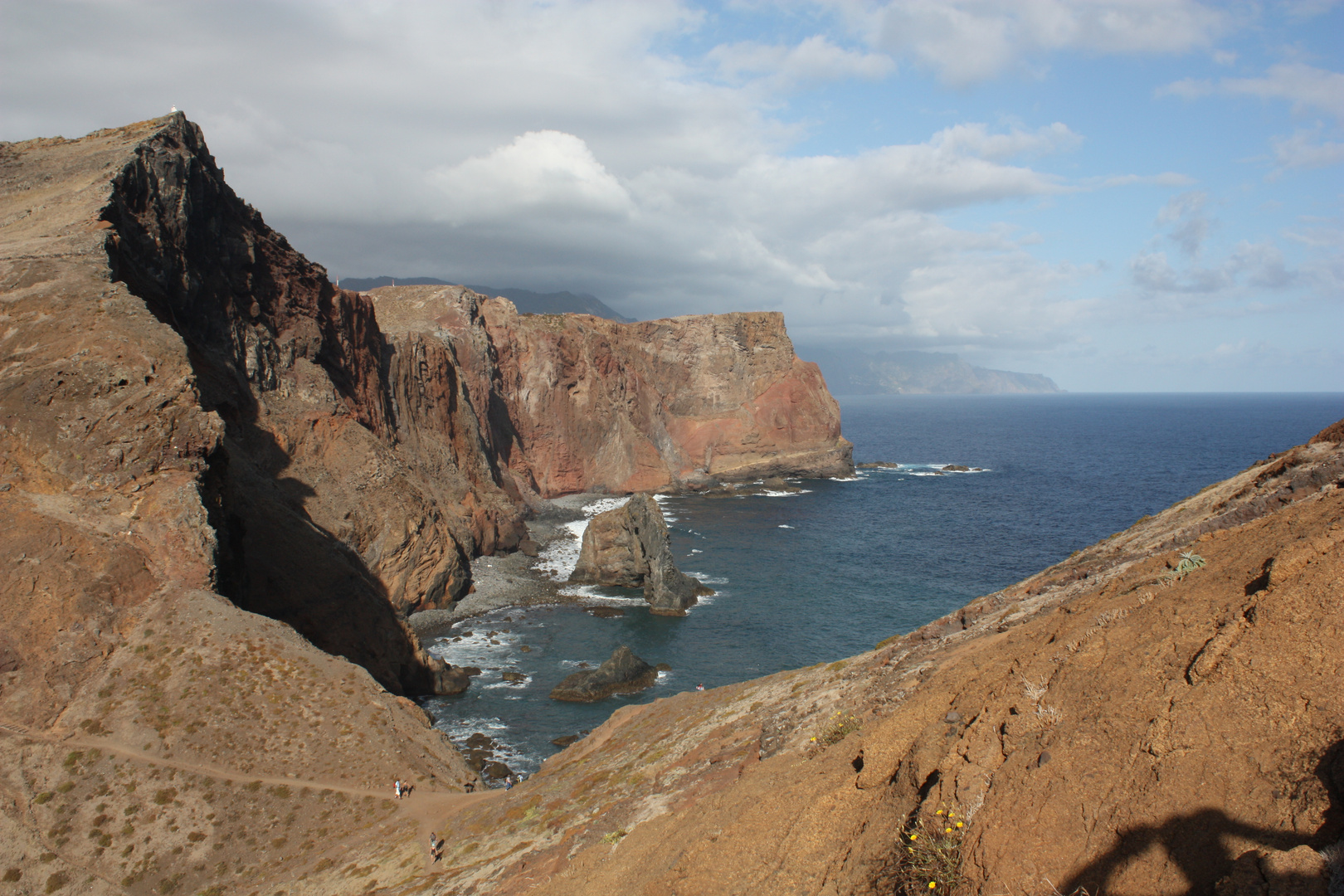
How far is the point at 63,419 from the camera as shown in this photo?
1020 inches

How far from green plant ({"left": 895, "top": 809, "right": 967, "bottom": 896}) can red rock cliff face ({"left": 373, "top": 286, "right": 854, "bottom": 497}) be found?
78390 mm

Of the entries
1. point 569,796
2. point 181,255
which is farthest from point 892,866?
point 181,255

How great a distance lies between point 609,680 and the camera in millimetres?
40625

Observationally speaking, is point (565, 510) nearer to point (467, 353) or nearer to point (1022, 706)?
point (467, 353)

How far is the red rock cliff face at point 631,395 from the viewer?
287 ft


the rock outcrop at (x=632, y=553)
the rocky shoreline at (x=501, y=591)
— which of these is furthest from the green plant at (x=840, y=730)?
the rock outcrop at (x=632, y=553)

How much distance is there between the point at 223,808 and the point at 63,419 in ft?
51.5

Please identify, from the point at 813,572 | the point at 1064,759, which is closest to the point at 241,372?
the point at 813,572

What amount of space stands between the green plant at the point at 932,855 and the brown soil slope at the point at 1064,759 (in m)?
0.04

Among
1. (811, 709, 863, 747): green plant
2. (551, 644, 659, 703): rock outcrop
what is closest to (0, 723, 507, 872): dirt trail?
(811, 709, 863, 747): green plant

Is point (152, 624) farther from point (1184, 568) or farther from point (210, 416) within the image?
point (1184, 568)

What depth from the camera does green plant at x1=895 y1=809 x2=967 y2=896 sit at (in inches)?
308

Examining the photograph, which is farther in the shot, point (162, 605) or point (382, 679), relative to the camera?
point (382, 679)

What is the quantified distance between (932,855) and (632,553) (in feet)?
170
